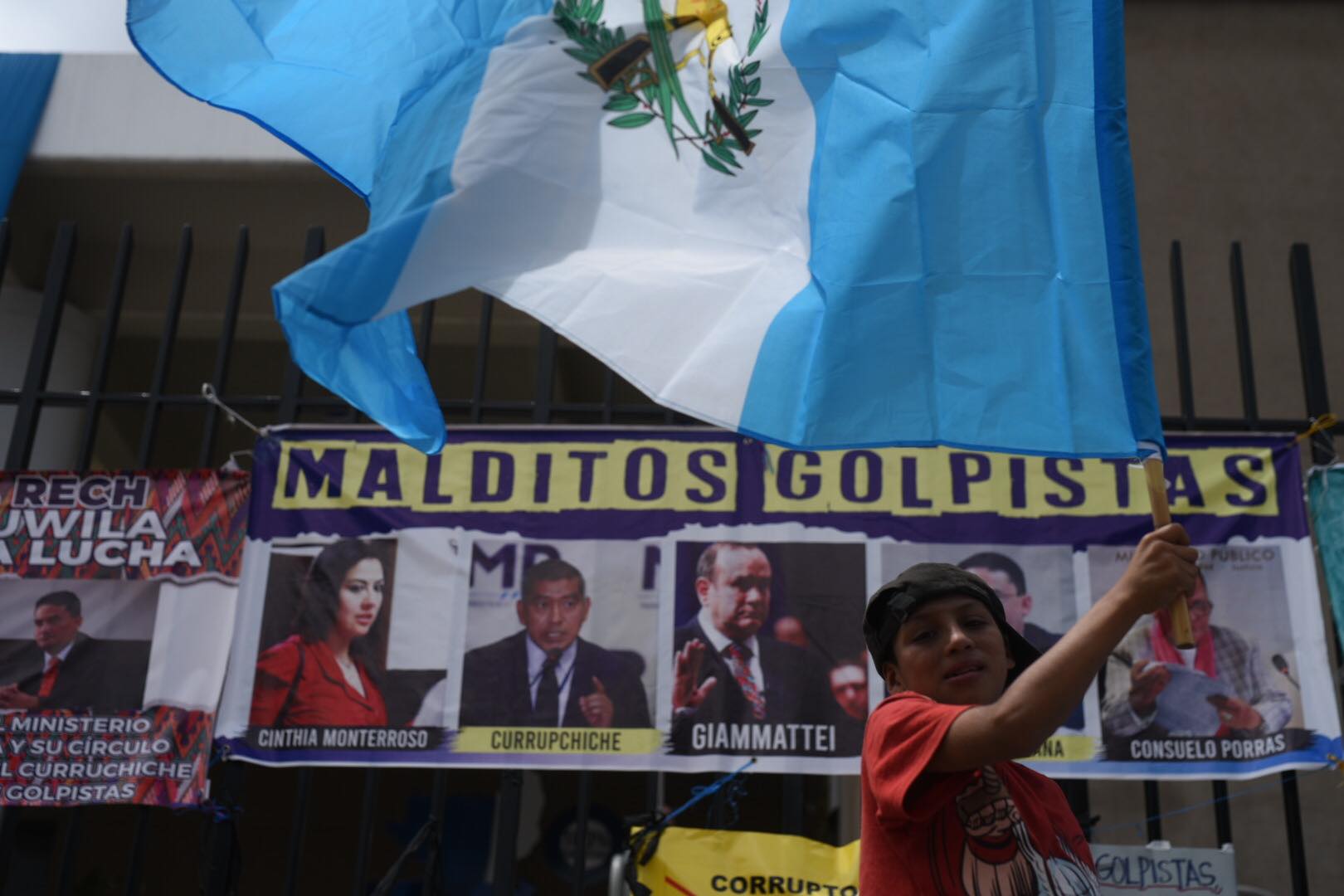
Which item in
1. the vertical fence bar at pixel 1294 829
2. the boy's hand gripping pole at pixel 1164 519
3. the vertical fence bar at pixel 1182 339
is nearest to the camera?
the boy's hand gripping pole at pixel 1164 519

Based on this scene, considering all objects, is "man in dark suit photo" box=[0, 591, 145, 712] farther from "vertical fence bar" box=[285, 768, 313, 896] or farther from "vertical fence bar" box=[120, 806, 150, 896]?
"vertical fence bar" box=[285, 768, 313, 896]

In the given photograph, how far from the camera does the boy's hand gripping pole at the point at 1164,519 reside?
221cm

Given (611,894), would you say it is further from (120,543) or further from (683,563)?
(120,543)

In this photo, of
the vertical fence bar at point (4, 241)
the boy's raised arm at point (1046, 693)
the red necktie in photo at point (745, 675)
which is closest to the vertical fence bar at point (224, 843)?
the red necktie in photo at point (745, 675)

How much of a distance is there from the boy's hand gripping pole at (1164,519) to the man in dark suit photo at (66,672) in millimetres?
4252

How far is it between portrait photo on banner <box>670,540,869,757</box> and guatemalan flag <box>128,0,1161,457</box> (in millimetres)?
2301

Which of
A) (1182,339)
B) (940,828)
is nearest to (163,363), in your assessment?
(1182,339)

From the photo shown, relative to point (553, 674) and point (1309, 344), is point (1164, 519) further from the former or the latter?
point (1309, 344)

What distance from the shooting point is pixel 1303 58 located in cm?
916

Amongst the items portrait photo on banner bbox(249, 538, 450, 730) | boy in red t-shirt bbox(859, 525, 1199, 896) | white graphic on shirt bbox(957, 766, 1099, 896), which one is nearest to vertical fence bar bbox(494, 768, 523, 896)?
portrait photo on banner bbox(249, 538, 450, 730)

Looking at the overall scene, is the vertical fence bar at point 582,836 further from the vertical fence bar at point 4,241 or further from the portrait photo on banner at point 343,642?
the vertical fence bar at point 4,241

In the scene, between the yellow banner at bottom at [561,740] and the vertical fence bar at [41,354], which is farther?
the vertical fence bar at [41,354]

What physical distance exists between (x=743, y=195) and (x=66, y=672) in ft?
12.1

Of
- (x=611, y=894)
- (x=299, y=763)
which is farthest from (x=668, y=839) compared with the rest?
(x=299, y=763)
